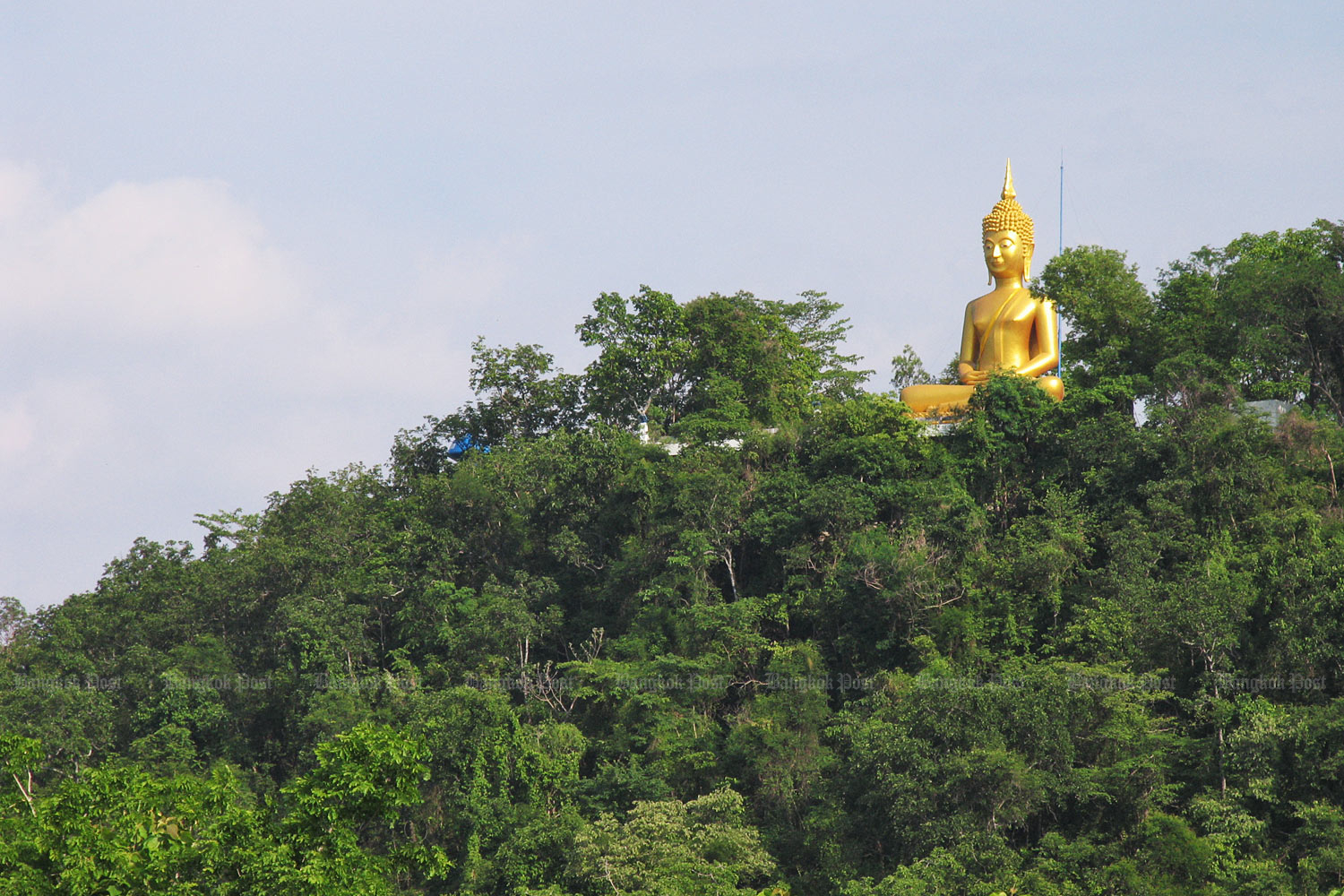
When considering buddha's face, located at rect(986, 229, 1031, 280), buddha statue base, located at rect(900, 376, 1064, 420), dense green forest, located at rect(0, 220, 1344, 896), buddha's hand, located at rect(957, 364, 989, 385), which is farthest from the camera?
buddha's face, located at rect(986, 229, 1031, 280)

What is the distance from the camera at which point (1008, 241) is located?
3697 cm

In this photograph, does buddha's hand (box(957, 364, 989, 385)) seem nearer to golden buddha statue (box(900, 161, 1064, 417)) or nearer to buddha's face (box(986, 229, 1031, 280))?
golden buddha statue (box(900, 161, 1064, 417))

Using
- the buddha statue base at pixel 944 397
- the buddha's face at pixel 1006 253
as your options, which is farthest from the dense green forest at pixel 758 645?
the buddha's face at pixel 1006 253

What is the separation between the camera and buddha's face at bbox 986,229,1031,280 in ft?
121

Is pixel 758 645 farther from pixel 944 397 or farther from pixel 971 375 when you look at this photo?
pixel 971 375

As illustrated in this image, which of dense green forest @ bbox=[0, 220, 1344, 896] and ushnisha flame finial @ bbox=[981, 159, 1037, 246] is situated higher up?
ushnisha flame finial @ bbox=[981, 159, 1037, 246]

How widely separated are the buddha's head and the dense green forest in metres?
1.99

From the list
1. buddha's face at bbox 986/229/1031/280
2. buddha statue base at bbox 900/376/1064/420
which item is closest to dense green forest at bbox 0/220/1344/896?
buddha statue base at bbox 900/376/1064/420

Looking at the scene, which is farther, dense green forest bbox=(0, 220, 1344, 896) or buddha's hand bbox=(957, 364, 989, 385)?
buddha's hand bbox=(957, 364, 989, 385)

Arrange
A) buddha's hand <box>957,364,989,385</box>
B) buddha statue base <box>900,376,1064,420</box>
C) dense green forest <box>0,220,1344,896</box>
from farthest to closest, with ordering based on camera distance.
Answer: buddha's hand <box>957,364,989,385</box>
buddha statue base <box>900,376,1064,420</box>
dense green forest <box>0,220,1344,896</box>

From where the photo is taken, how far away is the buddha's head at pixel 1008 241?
37.0 metres

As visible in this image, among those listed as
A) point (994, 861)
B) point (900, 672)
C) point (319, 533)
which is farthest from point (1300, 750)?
point (319, 533)

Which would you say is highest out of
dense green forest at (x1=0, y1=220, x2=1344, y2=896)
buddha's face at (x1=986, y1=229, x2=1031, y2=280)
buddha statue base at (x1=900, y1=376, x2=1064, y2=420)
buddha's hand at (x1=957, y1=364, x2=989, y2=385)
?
buddha's face at (x1=986, y1=229, x2=1031, y2=280)


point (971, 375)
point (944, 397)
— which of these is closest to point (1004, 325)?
point (971, 375)
